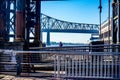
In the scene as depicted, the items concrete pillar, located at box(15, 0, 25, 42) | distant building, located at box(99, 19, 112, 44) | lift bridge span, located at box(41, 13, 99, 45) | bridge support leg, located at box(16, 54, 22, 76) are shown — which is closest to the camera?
bridge support leg, located at box(16, 54, 22, 76)

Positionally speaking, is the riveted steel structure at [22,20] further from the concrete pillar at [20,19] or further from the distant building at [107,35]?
the distant building at [107,35]

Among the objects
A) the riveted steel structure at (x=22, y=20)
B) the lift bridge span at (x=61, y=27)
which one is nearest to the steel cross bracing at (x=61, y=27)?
the lift bridge span at (x=61, y=27)

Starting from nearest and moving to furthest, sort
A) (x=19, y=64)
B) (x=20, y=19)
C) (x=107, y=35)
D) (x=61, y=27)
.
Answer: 1. (x=19, y=64)
2. (x=20, y=19)
3. (x=107, y=35)
4. (x=61, y=27)

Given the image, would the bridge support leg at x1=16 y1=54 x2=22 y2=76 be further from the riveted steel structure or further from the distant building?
the distant building

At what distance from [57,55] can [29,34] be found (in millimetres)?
20332

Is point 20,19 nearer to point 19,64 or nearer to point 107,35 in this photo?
point 19,64

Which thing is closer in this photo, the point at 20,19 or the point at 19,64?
the point at 19,64

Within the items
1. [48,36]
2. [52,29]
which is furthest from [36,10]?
[52,29]

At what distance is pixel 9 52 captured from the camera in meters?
14.1

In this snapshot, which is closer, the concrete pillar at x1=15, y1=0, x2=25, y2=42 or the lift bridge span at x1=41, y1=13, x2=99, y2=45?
the concrete pillar at x1=15, y1=0, x2=25, y2=42

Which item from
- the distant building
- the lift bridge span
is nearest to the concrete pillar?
the distant building

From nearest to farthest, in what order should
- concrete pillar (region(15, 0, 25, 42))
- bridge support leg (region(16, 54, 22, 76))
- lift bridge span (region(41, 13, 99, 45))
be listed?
bridge support leg (region(16, 54, 22, 76))
concrete pillar (region(15, 0, 25, 42))
lift bridge span (region(41, 13, 99, 45))

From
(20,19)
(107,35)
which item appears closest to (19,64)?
(20,19)

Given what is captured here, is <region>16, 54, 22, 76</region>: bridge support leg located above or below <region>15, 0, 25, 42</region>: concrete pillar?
below
